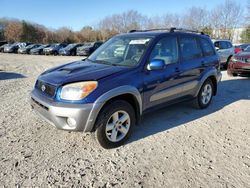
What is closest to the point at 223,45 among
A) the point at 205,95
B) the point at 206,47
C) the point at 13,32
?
the point at 206,47

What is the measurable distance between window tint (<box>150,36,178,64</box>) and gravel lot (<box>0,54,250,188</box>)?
1.31m

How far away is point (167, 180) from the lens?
280 cm

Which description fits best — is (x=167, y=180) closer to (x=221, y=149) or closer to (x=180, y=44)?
(x=221, y=149)

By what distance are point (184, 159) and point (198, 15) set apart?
5426 centimetres

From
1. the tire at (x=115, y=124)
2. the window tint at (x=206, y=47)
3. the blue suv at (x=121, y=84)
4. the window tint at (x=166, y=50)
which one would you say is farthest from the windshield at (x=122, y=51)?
the window tint at (x=206, y=47)

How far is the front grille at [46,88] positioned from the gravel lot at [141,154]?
34.4 inches

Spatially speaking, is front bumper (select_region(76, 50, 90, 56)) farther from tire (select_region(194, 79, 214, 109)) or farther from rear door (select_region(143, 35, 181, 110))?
rear door (select_region(143, 35, 181, 110))

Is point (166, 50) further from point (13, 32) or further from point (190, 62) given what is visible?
point (13, 32)

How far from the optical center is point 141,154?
11.1ft

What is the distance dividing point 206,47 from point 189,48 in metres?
0.81

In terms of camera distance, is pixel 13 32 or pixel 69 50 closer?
pixel 69 50

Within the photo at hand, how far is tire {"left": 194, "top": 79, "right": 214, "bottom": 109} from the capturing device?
524cm

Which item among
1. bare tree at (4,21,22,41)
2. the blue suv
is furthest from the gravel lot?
bare tree at (4,21,22,41)

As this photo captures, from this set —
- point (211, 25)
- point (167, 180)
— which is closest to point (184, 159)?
point (167, 180)
